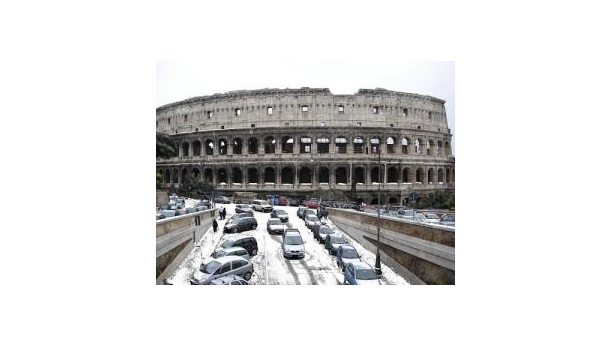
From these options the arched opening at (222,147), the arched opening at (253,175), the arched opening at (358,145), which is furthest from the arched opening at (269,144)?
the arched opening at (358,145)

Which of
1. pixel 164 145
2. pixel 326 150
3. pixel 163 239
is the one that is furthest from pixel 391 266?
pixel 164 145

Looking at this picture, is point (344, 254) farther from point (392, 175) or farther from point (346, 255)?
point (392, 175)

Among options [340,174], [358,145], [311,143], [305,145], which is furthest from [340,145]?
[305,145]

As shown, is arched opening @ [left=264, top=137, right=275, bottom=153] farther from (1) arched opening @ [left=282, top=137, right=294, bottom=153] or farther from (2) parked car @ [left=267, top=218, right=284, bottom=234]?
(2) parked car @ [left=267, top=218, right=284, bottom=234]

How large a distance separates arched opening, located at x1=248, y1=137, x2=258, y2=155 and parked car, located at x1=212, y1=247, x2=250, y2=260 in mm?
9947

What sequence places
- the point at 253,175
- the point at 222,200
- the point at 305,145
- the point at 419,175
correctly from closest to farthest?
the point at 222,200, the point at 419,175, the point at 305,145, the point at 253,175

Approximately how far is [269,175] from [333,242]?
9002 millimetres

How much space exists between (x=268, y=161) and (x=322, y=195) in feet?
18.5

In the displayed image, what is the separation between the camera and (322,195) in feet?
46.2

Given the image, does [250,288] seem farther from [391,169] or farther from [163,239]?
[391,169]

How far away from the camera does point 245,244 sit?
32.9 feet

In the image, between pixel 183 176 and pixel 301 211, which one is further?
pixel 183 176

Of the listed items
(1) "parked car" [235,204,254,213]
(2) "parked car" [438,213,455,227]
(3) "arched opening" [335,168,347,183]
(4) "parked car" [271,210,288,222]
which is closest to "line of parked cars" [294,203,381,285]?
(4) "parked car" [271,210,288,222]

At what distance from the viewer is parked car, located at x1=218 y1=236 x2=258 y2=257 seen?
989 centimetres
